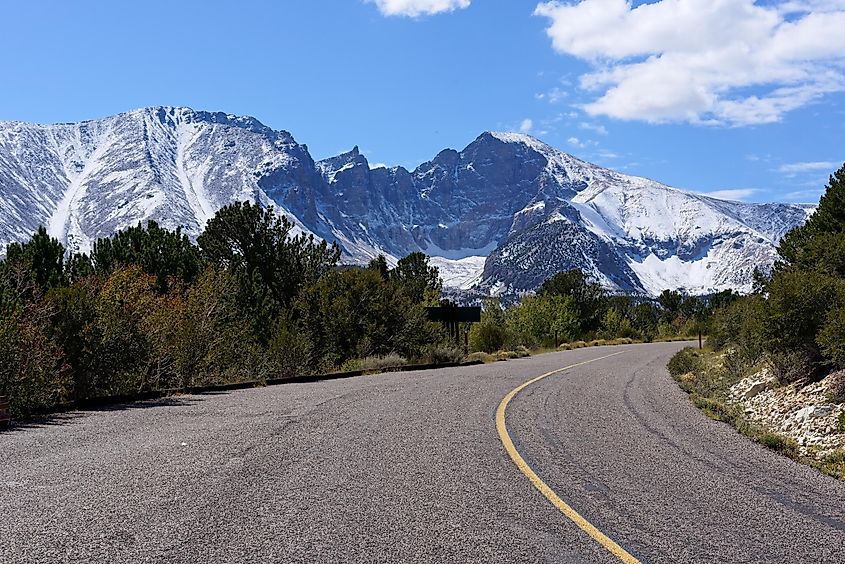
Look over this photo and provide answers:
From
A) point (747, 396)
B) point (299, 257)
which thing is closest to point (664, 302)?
point (299, 257)

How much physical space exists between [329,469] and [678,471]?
11.2 feet

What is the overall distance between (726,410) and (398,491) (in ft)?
29.7

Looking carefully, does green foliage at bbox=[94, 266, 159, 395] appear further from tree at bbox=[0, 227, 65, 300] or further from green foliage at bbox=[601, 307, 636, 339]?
green foliage at bbox=[601, 307, 636, 339]

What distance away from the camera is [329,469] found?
25.7 feet

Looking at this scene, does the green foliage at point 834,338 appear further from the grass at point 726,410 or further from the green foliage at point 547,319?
the green foliage at point 547,319

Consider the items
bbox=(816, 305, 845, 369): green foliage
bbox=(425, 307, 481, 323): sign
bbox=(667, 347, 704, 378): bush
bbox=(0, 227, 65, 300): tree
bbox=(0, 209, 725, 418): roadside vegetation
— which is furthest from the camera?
bbox=(425, 307, 481, 323): sign

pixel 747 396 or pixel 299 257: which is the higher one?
pixel 299 257

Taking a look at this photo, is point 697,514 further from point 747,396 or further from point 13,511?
point 747,396

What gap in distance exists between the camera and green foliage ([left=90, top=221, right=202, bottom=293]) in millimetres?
29125

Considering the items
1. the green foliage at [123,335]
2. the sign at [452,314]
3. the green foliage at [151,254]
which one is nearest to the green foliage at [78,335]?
the green foliage at [123,335]

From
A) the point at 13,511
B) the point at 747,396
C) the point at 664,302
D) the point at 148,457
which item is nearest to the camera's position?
the point at 13,511

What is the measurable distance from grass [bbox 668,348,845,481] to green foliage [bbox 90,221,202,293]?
683 inches

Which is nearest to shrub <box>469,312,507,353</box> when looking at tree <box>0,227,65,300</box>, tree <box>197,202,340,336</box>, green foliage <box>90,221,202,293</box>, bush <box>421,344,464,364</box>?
bush <box>421,344,464,364</box>

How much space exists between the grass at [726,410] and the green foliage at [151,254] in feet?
56.9
